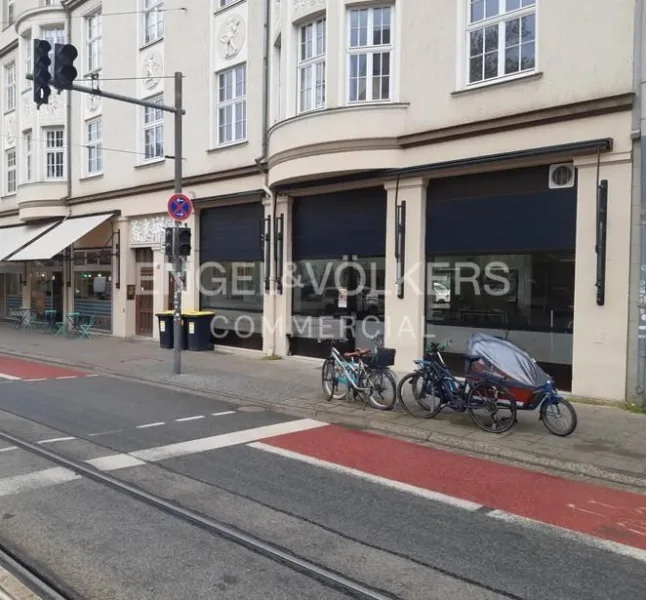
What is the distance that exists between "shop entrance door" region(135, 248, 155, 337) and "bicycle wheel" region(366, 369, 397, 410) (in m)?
11.3

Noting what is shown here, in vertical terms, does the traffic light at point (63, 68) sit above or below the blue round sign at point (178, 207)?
above

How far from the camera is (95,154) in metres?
21.1

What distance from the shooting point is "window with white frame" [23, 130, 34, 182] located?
78.7ft

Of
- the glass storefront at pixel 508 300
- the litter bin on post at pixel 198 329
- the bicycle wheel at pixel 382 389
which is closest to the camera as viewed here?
the bicycle wheel at pixel 382 389

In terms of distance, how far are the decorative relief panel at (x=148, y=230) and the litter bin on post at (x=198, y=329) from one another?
10.2ft

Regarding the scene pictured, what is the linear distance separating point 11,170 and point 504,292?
22434 mm

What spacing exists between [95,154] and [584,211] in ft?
54.9

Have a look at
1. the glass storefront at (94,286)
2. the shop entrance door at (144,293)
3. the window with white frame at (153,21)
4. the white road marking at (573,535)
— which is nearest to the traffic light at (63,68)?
the white road marking at (573,535)

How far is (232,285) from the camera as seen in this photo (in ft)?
53.6

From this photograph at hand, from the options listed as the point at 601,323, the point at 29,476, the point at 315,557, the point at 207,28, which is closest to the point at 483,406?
the point at 601,323

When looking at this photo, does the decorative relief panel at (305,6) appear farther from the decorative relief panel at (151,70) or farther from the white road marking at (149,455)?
the white road marking at (149,455)

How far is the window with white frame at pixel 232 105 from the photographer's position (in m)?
15.8

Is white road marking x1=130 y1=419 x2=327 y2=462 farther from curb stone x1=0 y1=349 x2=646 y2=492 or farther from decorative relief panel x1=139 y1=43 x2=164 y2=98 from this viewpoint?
decorative relief panel x1=139 y1=43 x2=164 y2=98

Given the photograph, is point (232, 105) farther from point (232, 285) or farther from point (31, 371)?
point (31, 371)
